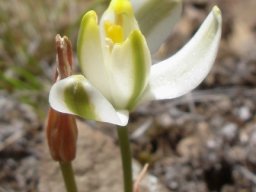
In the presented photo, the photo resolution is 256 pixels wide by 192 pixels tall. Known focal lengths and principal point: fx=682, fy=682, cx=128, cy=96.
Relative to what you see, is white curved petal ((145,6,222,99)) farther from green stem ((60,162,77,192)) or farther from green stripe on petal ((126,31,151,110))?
green stem ((60,162,77,192))

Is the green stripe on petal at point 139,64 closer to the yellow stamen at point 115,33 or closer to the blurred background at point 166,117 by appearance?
the yellow stamen at point 115,33

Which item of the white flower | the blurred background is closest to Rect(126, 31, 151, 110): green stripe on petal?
the white flower

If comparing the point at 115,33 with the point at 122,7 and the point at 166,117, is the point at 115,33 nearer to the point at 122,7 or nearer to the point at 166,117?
the point at 122,7

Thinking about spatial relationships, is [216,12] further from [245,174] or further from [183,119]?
[183,119]

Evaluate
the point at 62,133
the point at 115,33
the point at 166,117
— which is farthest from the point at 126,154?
the point at 166,117

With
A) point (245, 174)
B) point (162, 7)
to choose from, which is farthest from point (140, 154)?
point (162, 7)
